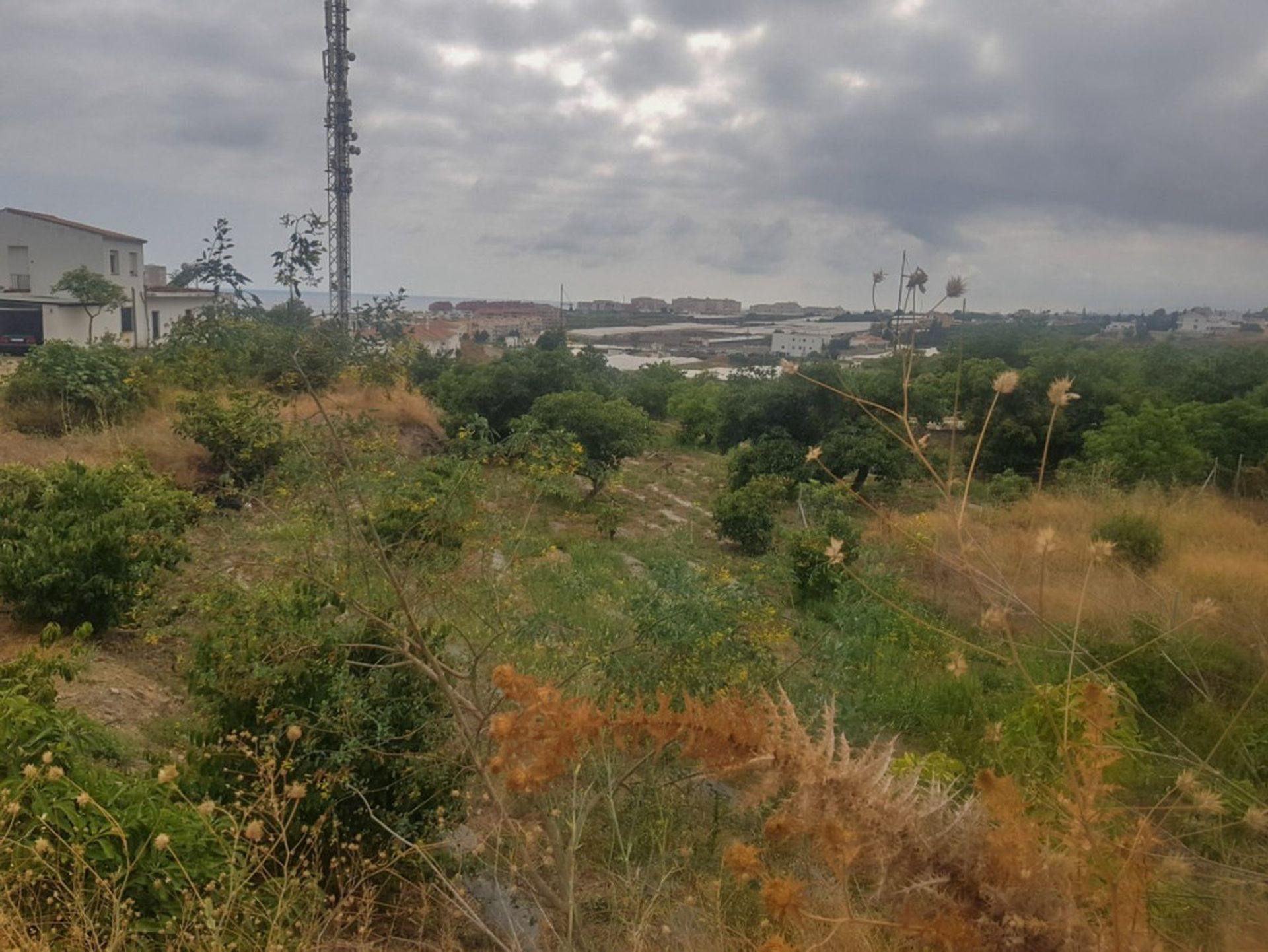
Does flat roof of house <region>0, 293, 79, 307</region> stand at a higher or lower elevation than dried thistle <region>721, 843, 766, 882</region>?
higher

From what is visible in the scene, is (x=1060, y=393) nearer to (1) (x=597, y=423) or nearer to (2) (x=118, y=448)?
(2) (x=118, y=448)

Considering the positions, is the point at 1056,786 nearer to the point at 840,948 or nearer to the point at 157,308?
Answer: the point at 840,948

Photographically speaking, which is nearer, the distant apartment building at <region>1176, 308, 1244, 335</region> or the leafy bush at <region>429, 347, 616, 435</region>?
the distant apartment building at <region>1176, 308, 1244, 335</region>

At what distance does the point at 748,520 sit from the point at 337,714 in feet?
25.5

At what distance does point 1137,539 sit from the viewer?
7723 millimetres

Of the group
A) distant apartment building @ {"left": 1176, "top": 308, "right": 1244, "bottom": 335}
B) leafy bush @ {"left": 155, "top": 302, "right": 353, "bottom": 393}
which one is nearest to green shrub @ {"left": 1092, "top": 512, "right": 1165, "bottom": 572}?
distant apartment building @ {"left": 1176, "top": 308, "right": 1244, "bottom": 335}

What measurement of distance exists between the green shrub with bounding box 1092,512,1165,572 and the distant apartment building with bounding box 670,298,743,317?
60.5ft

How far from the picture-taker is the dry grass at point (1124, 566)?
525cm

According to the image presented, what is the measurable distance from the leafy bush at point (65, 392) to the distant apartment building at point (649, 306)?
2644 cm

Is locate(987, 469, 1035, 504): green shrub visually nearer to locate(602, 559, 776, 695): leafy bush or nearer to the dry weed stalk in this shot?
locate(602, 559, 776, 695): leafy bush

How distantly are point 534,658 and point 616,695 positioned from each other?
1.64 meters

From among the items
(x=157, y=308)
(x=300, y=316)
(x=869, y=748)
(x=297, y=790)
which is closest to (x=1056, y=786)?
(x=869, y=748)

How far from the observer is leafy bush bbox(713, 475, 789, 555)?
1016 cm

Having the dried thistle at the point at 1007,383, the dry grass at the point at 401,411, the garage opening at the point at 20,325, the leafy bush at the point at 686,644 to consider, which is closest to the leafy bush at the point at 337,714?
the leafy bush at the point at 686,644
